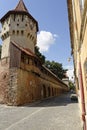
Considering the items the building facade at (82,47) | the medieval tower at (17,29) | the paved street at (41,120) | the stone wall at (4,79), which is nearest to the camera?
the building facade at (82,47)

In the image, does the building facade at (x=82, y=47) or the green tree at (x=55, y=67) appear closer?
the building facade at (x=82, y=47)

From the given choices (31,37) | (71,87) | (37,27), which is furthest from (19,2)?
(71,87)

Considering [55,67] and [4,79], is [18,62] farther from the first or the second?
[55,67]

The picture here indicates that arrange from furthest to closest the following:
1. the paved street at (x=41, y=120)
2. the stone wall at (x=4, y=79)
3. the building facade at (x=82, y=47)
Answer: the stone wall at (x=4, y=79) → the paved street at (x=41, y=120) → the building facade at (x=82, y=47)

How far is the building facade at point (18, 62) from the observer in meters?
19.7

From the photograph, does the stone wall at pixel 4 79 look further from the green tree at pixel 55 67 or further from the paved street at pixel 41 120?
the green tree at pixel 55 67

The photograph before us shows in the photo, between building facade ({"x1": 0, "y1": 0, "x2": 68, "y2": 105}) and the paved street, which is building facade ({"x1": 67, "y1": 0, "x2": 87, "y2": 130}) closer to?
the paved street

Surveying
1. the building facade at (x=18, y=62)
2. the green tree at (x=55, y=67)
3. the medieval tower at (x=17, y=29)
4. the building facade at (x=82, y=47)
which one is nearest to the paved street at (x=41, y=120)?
the building facade at (x=82, y=47)

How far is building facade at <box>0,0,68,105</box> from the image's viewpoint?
64.7 ft

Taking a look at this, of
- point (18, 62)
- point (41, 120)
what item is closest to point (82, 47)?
point (41, 120)

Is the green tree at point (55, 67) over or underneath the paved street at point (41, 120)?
over

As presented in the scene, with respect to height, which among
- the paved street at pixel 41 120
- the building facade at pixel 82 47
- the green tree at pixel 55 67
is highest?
the green tree at pixel 55 67

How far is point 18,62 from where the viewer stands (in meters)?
20.4

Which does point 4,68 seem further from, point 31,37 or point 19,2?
point 19,2
